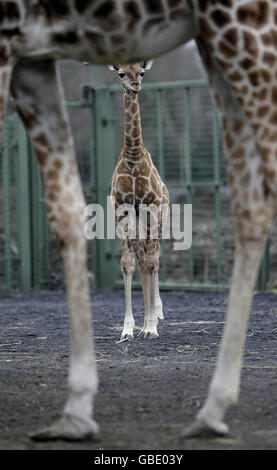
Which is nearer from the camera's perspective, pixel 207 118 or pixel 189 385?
pixel 189 385

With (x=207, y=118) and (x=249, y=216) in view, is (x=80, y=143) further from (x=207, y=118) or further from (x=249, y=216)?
(x=249, y=216)

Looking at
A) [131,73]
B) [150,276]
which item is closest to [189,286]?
[150,276]

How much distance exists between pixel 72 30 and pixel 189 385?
2.19 m

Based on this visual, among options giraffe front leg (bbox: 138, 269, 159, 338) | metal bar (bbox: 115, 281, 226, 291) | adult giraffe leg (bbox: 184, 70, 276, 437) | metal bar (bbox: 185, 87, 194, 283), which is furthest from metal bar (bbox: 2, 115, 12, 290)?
adult giraffe leg (bbox: 184, 70, 276, 437)

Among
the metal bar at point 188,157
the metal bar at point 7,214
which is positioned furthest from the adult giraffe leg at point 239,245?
the metal bar at point 7,214

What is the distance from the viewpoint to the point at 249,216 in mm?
3377

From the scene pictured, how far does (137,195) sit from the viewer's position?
24.4 feet

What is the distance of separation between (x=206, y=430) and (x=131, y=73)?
467cm

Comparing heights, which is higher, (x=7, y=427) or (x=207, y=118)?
(x=207, y=118)

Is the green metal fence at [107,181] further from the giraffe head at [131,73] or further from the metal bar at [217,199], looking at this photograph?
the giraffe head at [131,73]

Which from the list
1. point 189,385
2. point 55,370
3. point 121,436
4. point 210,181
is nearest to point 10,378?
point 55,370

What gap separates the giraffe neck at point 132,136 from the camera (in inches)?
298

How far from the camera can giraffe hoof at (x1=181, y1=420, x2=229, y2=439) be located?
3268 mm

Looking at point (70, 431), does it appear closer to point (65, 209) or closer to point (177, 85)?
point (65, 209)
